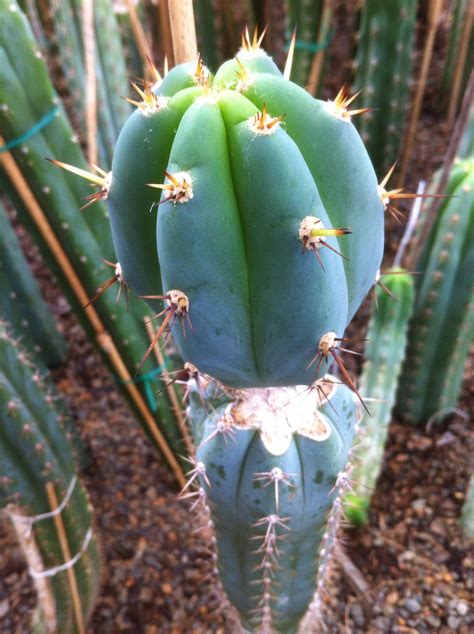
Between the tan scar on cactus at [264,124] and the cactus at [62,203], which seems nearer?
the tan scar on cactus at [264,124]

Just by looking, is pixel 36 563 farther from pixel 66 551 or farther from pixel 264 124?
pixel 264 124

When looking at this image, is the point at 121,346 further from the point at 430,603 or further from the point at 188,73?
the point at 430,603

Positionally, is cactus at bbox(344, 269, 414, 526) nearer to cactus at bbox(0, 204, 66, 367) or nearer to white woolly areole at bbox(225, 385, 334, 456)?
white woolly areole at bbox(225, 385, 334, 456)

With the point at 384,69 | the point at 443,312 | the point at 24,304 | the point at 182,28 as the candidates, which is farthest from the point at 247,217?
the point at 384,69

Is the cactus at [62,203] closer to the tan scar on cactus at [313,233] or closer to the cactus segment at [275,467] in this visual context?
the cactus segment at [275,467]

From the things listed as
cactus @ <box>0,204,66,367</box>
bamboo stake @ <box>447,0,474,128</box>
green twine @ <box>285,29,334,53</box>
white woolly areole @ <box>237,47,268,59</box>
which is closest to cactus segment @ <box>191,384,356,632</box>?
white woolly areole @ <box>237,47,268,59</box>

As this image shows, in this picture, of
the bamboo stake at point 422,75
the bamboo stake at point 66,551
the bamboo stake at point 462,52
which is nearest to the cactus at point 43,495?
the bamboo stake at point 66,551
